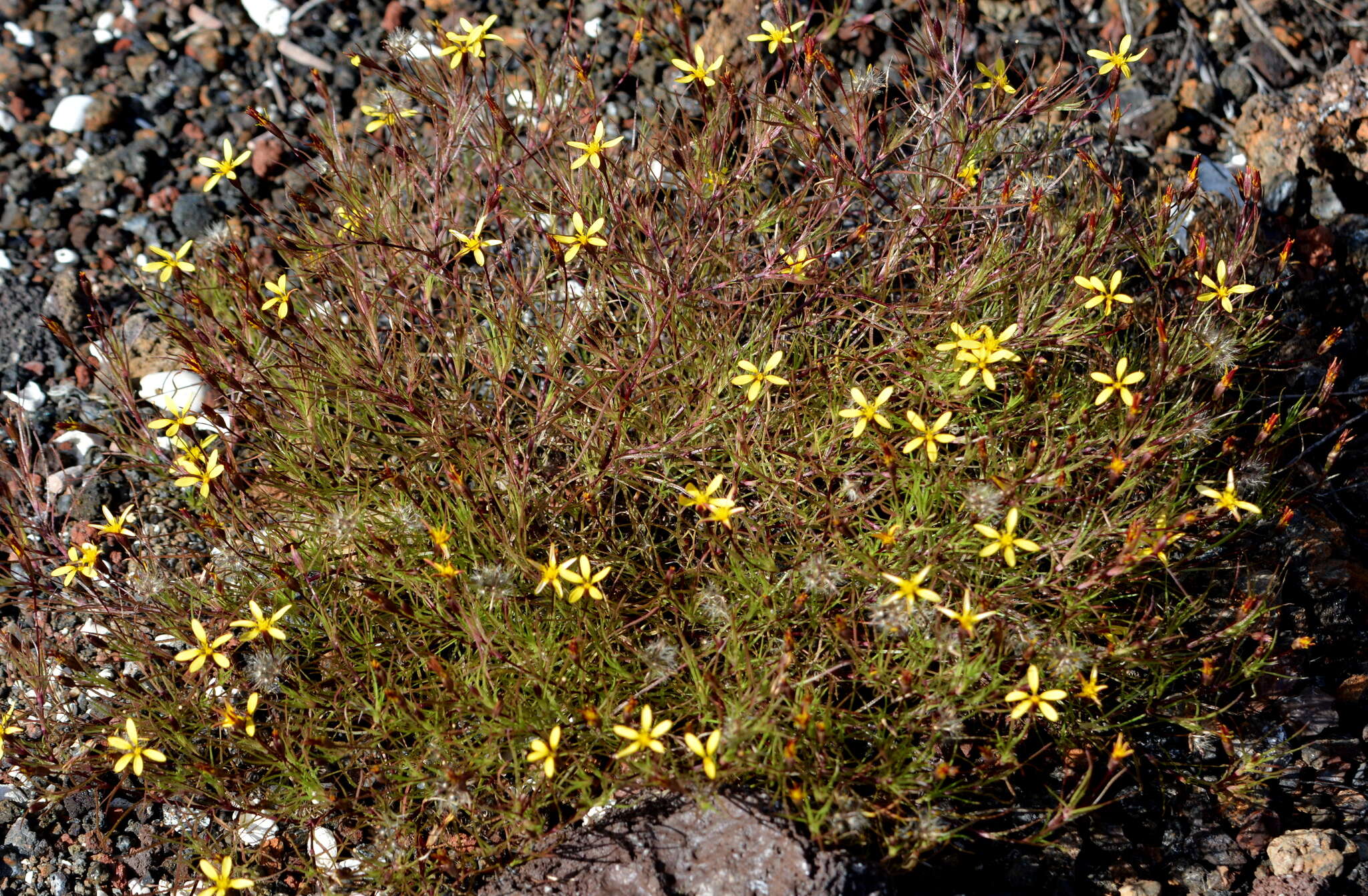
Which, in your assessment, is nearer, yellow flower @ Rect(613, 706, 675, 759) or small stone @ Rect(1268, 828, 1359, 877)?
yellow flower @ Rect(613, 706, 675, 759)

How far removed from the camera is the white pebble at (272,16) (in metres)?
4.76

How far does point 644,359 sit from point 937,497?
2.81 ft

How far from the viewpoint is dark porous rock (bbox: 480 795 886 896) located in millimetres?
2477

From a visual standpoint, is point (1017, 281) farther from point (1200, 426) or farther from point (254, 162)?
point (254, 162)

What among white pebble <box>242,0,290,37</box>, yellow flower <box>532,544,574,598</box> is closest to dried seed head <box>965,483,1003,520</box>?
yellow flower <box>532,544,574,598</box>

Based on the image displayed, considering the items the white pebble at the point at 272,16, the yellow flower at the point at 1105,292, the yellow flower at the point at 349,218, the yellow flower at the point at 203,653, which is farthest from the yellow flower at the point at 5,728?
the white pebble at the point at 272,16

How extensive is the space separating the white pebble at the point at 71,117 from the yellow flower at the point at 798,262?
3204 millimetres

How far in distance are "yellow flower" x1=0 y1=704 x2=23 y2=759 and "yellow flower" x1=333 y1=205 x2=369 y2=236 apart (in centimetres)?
160

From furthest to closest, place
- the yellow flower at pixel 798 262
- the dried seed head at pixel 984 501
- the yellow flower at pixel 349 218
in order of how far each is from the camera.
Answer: the yellow flower at pixel 349 218 < the yellow flower at pixel 798 262 < the dried seed head at pixel 984 501

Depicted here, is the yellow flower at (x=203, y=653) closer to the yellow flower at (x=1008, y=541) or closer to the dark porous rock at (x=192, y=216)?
the yellow flower at (x=1008, y=541)

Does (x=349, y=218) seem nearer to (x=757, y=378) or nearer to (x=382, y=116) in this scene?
(x=382, y=116)

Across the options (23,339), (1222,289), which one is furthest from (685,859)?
(23,339)

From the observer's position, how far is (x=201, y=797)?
3064 mm

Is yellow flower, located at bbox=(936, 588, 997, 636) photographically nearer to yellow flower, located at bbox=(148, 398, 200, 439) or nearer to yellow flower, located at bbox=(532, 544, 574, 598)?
yellow flower, located at bbox=(532, 544, 574, 598)
